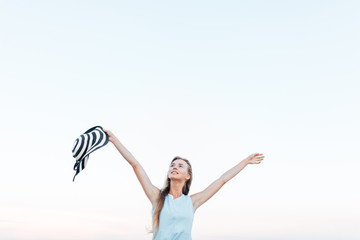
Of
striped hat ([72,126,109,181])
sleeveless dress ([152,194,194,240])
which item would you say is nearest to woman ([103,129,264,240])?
sleeveless dress ([152,194,194,240])

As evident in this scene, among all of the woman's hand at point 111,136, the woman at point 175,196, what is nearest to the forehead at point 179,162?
the woman at point 175,196

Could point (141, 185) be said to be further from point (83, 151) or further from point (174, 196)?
point (83, 151)

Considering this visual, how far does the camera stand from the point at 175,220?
709cm

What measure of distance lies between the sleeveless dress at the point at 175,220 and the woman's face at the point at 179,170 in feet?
1.33

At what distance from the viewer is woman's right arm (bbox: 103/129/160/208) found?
7262 millimetres

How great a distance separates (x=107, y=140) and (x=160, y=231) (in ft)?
5.53

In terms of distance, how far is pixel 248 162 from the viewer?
8.05m

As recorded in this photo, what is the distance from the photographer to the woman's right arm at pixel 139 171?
726 centimetres

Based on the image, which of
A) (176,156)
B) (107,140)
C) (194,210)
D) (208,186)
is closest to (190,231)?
(194,210)

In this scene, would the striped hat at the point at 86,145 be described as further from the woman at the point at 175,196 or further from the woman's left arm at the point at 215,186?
the woman's left arm at the point at 215,186

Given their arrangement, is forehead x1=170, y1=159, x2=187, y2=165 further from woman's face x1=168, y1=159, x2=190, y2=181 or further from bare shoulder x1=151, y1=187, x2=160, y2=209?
bare shoulder x1=151, y1=187, x2=160, y2=209

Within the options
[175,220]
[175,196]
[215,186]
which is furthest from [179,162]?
[175,220]

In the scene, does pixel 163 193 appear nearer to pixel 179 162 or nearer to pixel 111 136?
pixel 179 162

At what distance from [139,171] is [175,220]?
977mm
